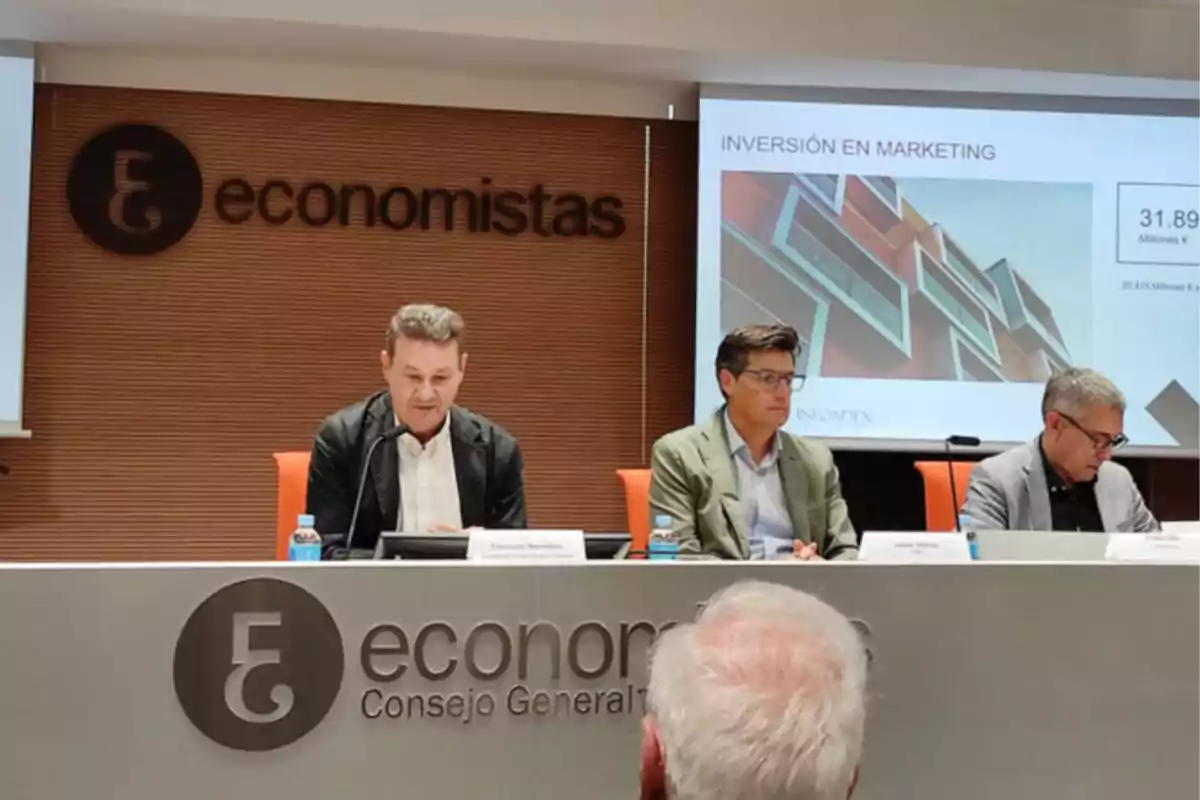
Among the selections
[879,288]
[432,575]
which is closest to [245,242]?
[879,288]

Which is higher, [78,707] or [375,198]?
[375,198]

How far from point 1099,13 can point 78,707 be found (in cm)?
401

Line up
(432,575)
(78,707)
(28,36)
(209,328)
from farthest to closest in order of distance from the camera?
(209,328), (28,36), (432,575), (78,707)

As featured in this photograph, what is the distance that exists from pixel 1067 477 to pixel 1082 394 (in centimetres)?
23

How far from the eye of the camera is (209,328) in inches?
159

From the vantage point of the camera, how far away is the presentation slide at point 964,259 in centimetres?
415

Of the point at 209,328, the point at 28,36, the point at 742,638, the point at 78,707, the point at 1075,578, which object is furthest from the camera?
the point at 209,328

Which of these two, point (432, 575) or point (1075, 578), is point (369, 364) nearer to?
point (432, 575)

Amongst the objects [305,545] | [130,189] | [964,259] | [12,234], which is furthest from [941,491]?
[12,234]

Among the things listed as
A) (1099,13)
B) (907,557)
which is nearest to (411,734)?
(907,557)

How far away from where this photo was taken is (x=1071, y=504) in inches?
114

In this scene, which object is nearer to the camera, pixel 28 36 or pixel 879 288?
pixel 28 36

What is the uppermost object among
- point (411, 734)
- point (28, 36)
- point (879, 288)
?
point (28, 36)

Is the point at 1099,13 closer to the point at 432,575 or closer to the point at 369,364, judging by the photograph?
the point at 369,364
